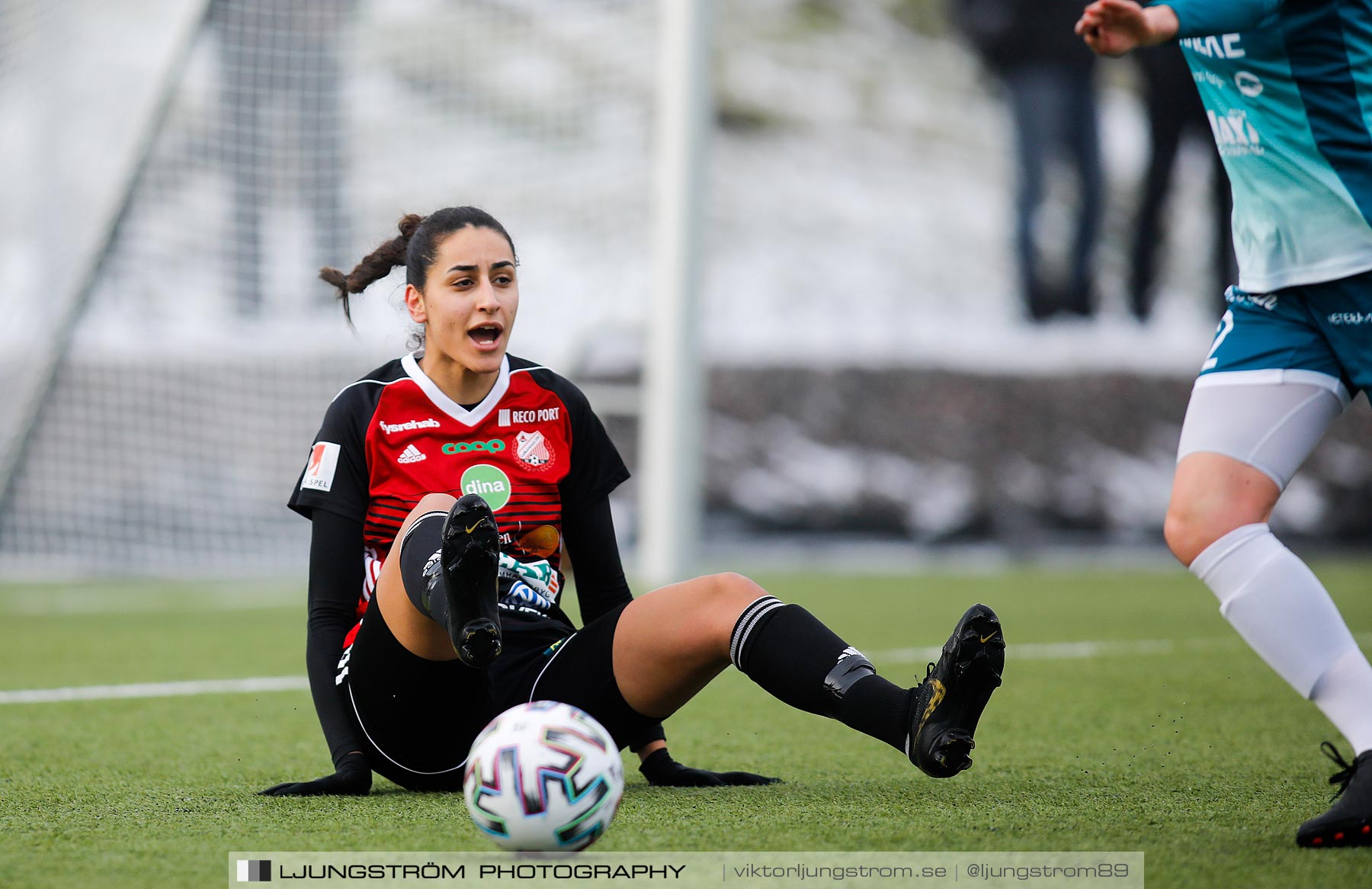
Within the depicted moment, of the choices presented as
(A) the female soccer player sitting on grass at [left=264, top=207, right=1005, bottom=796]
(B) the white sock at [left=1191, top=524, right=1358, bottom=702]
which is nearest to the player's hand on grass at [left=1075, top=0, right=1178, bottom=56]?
(B) the white sock at [left=1191, top=524, right=1358, bottom=702]

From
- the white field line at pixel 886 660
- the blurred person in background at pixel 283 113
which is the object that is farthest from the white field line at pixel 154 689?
the blurred person in background at pixel 283 113

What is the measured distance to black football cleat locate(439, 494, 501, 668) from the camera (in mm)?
2211

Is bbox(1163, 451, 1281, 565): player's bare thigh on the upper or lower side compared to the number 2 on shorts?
lower

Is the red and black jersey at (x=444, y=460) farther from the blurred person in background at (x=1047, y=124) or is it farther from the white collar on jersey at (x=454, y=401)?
the blurred person in background at (x=1047, y=124)

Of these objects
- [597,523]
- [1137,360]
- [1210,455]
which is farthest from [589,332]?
[1137,360]

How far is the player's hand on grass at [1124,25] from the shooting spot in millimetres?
2191

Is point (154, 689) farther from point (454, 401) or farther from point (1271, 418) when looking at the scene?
point (1271, 418)

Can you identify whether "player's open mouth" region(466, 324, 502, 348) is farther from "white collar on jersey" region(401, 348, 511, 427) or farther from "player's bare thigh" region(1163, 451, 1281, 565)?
"player's bare thigh" region(1163, 451, 1281, 565)

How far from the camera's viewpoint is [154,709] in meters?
4.02

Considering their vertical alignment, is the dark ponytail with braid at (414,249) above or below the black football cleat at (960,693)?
above

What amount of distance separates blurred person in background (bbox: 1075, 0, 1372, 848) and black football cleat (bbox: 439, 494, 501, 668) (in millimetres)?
1103

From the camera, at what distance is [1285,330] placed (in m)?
2.42

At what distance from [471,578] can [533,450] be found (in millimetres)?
645

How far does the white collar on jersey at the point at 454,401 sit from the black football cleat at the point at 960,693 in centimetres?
103
